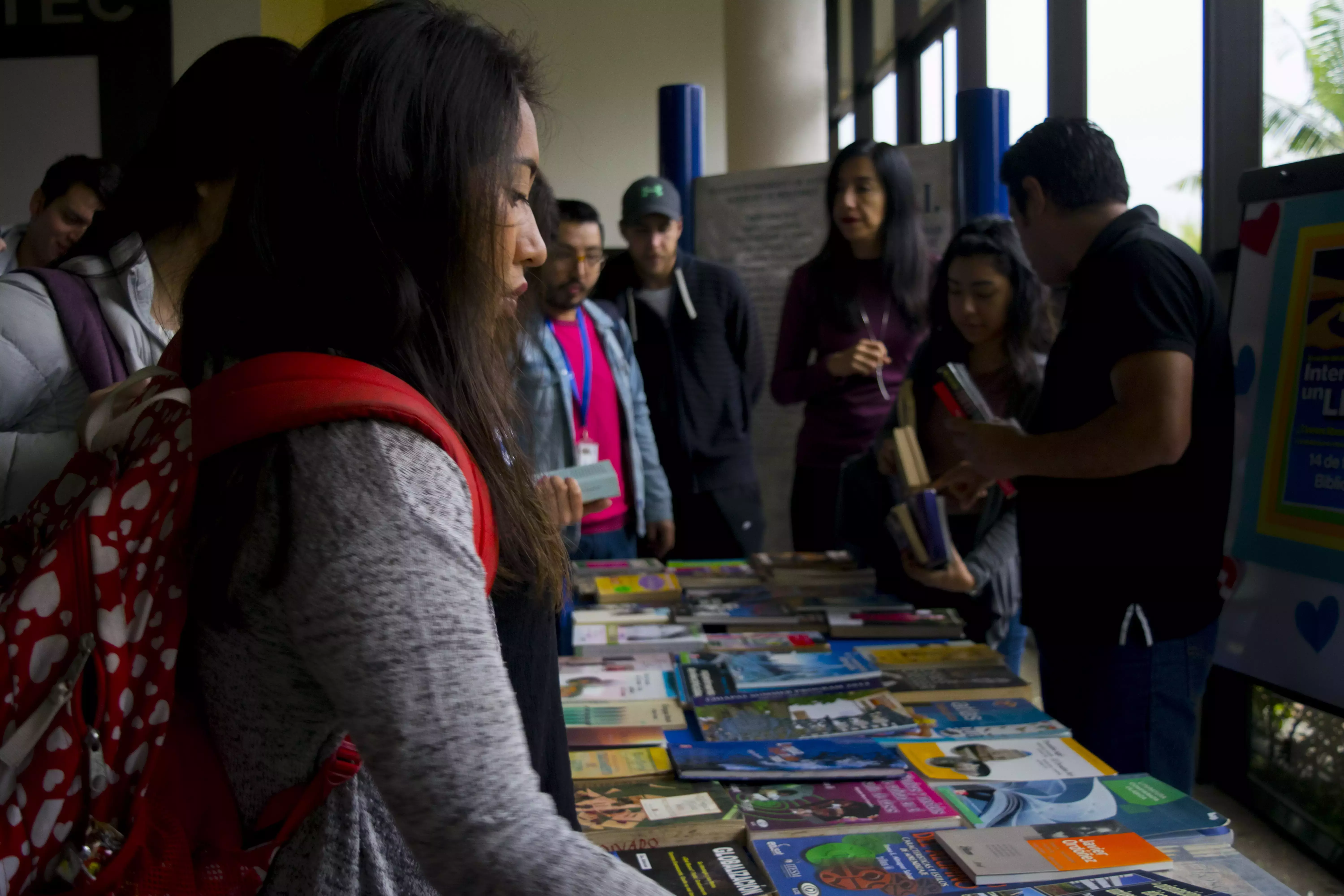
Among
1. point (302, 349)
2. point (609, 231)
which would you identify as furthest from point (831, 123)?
point (302, 349)

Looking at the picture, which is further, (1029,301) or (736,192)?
(736,192)

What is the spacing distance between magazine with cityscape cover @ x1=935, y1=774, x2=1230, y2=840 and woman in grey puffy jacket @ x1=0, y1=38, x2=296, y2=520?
1.16m

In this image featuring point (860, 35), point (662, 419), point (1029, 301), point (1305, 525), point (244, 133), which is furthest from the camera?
point (860, 35)

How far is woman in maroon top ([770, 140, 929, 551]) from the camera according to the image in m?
3.19

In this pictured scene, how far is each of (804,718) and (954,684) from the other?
0.32 meters

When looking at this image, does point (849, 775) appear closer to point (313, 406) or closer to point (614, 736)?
point (614, 736)

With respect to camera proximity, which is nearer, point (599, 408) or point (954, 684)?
point (954, 684)

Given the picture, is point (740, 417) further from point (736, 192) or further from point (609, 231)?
point (609, 231)

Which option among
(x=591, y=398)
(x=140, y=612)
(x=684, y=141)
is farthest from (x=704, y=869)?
(x=684, y=141)

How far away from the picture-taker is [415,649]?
0.55m

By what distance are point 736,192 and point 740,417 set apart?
1.38 meters

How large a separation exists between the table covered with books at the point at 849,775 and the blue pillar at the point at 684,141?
112 inches

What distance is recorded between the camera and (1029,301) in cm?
245

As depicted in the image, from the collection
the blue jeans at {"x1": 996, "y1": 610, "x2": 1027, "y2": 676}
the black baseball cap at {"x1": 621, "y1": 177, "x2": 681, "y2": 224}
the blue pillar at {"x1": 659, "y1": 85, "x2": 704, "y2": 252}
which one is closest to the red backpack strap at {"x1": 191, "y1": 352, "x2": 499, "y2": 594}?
the blue jeans at {"x1": 996, "y1": 610, "x2": 1027, "y2": 676}
